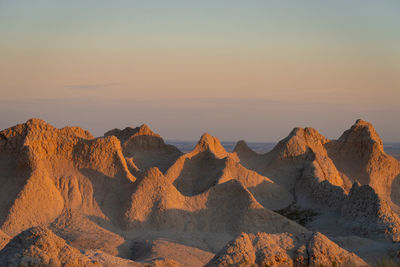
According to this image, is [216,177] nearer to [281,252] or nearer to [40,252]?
[281,252]

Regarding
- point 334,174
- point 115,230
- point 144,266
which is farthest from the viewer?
point 334,174

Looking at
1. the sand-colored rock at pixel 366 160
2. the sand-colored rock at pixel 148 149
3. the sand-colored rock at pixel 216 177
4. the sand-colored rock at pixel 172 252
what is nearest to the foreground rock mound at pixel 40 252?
the sand-colored rock at pixel 172 252

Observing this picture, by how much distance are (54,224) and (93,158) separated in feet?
14.0

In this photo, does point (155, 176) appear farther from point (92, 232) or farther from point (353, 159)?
point (353, 159)

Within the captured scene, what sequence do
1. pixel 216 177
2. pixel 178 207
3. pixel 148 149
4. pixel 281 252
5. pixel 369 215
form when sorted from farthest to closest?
1. pixel 148 149
2. pixel 216 177
3. pixel 178 207
4. pixel 369 215
5. pixel 281 252

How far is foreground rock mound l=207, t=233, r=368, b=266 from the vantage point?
16.8 m

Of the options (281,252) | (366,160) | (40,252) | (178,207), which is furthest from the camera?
(366,160)

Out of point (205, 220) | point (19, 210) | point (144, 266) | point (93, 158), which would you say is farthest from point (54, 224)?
point (144, 266)

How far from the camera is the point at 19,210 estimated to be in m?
26.9

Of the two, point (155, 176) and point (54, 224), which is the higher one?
point (155, 176)

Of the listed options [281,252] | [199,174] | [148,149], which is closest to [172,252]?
[281,252]

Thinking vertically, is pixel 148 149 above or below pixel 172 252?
above

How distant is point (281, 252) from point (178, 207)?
11523 millimetres

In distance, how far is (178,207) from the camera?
28797 mm
